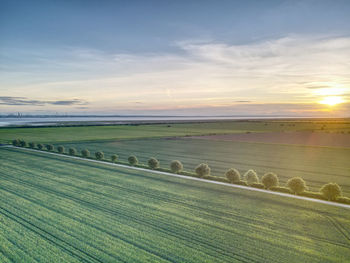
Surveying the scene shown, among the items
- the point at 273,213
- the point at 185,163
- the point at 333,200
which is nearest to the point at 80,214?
the point at 273,213

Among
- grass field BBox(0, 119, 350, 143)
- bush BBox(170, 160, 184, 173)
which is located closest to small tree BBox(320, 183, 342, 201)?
bush BBox(170, 160, 184, 173)

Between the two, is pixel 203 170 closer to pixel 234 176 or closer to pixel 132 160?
pixel 234 176

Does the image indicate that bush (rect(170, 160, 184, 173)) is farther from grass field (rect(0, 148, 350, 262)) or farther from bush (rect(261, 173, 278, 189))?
bush (rect(261, 173, 278, 189))

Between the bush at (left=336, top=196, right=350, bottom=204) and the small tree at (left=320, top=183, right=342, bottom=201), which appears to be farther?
the small tree at (left=320, top=183, right=342, bottom=201)

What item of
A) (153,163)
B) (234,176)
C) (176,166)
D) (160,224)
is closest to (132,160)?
(153,163)

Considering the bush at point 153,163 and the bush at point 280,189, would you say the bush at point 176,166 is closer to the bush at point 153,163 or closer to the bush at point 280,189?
the bush at point 153,163

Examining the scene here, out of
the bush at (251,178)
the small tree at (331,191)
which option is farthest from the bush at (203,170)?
the small tree at (331,191)

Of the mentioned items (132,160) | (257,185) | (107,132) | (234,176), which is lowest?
(107,132)
